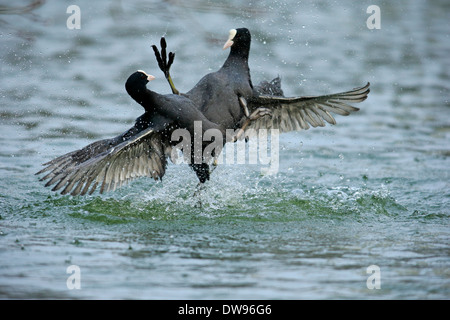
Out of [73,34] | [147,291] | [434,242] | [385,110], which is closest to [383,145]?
[385,110]

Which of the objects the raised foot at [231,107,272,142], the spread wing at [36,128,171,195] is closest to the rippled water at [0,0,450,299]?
the spread wing at [36,128,171,195]

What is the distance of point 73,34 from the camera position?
10.4 meters

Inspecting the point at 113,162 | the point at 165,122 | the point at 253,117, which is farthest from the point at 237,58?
the point at 113,162

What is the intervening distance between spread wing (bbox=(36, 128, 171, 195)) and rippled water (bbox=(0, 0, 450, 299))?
317mm

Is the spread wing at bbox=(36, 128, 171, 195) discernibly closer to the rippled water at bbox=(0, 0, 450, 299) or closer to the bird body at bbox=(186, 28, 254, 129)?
the rippled water at bbox=(0, 0, 450, 299)

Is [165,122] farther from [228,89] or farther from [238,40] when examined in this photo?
[238,40]

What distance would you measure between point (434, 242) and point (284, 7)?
22.3 ft

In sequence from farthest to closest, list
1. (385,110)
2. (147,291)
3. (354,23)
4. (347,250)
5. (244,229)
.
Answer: (354,23)
(385,110)
(244,229)
(347,250)
(147,291)

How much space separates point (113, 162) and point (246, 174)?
6.11ft

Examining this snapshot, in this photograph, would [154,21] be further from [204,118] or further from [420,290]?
[420,290]

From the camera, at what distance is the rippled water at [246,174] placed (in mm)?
4027

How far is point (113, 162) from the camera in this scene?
5.02 m

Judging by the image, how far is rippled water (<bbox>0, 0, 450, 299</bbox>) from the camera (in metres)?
4.03
